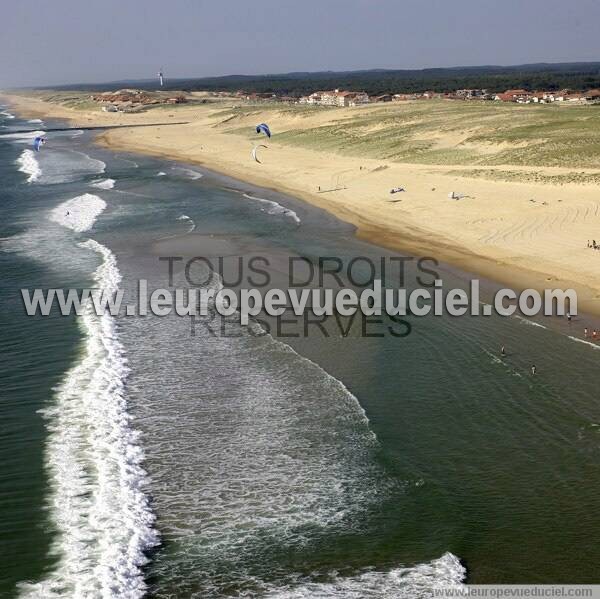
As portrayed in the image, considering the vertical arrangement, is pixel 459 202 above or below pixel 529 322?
above

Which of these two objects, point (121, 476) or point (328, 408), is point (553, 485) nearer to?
point (328, 408)

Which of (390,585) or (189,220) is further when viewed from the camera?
Answer: (189,220)

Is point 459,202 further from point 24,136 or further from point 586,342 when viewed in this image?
point 24,136

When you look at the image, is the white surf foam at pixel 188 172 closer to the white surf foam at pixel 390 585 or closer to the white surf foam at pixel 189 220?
the white surf foam at pixel 189 220

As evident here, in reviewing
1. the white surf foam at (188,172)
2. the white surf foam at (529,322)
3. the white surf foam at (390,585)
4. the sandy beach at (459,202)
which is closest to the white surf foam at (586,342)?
the white surf foam at (529,322)

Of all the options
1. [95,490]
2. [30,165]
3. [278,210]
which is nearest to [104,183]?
[30,165]

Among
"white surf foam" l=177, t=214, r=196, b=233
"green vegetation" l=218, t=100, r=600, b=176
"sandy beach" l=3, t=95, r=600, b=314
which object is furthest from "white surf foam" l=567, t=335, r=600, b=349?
"green vegetation" l=218, t=100, r=600, b=176

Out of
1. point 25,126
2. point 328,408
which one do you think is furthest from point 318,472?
point 25,126

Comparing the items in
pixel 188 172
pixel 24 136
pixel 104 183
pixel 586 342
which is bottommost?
pixel 586 342
